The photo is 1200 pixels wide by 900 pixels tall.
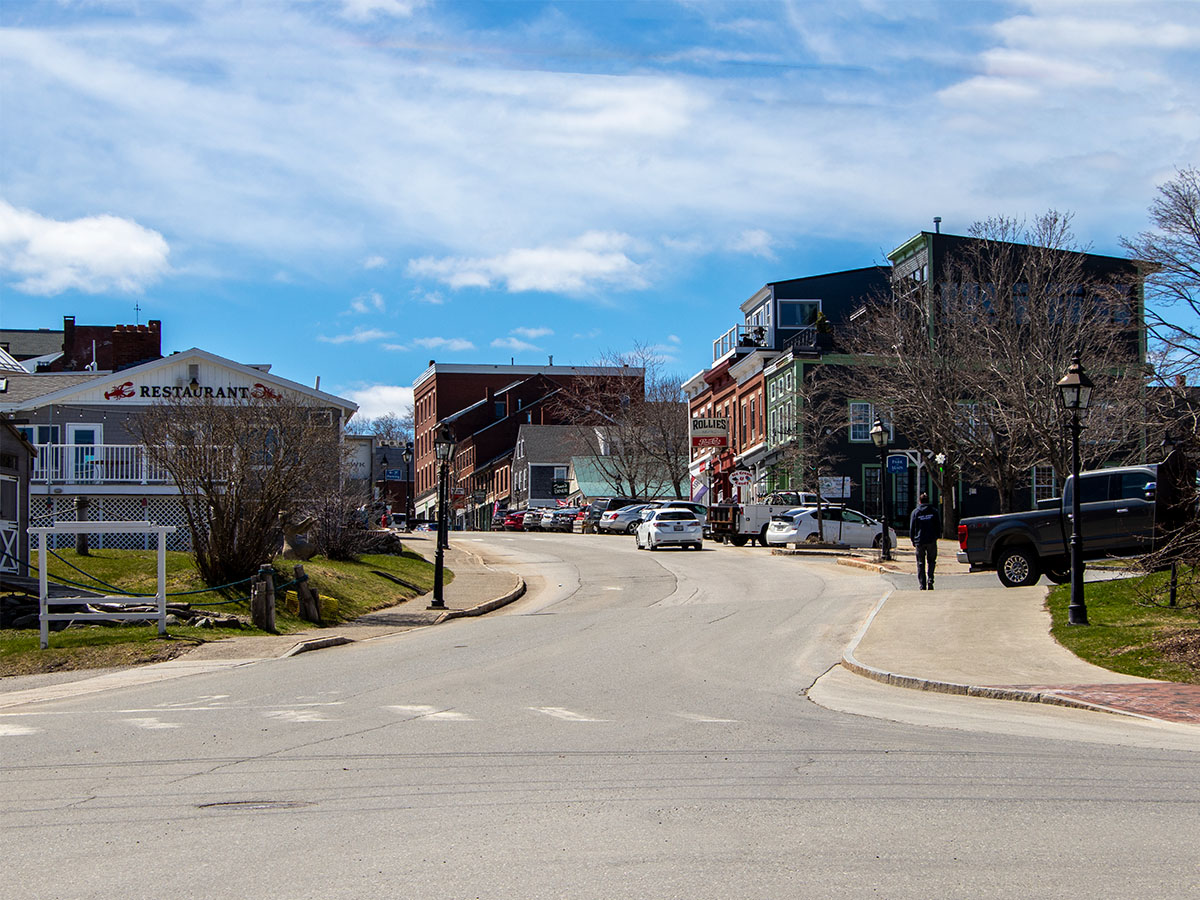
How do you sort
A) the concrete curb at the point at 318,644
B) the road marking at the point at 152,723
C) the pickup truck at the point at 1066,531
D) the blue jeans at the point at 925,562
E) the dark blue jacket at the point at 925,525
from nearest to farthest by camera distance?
the road marking at the point at 152,723 → the concrete curb at the point at 318,644 → the pickup truck at the point at 1066,531 → the blue jeans at the point at 925,562 → the dark blue jacket at the point at 925,525

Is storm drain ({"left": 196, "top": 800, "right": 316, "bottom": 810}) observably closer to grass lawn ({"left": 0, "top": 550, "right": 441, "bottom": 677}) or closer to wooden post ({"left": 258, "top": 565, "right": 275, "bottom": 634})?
grass lawn ({"left": 0, "top": 550, "right": 441, "bottom": 677})

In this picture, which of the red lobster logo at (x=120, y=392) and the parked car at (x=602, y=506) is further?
the parked car at (x=602, y=506)

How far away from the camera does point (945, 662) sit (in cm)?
1564

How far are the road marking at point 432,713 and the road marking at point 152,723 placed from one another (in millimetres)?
2123

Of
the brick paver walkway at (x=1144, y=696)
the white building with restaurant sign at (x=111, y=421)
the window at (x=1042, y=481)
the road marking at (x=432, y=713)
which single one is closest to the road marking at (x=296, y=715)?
the road marking at (x=432, y=713)

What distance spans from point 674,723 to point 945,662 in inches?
232

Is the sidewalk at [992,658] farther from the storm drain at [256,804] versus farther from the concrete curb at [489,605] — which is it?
the concrete curb at [489,605]

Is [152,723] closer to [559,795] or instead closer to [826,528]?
[559,795]

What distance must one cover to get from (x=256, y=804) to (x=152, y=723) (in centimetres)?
415

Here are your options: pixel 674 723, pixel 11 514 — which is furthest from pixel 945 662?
pixel 11 514

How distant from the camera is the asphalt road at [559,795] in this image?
5.85 m

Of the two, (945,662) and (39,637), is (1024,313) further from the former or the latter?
(39,637)

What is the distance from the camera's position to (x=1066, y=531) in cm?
2322

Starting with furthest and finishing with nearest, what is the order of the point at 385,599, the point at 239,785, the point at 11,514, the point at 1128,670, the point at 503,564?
1. the point at 503,564
2. the point at 385,599
3. the point at 11,514
4. the point at 1128,670
5. the point at 239,785
